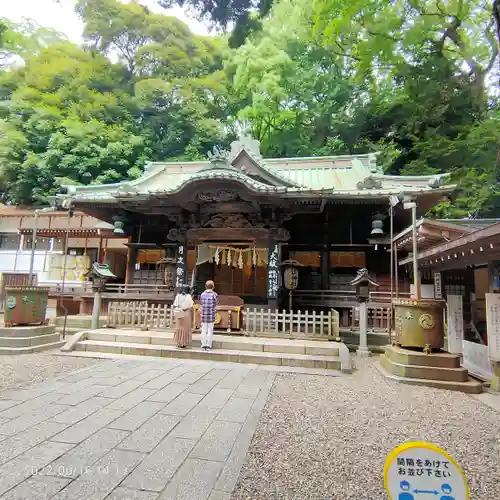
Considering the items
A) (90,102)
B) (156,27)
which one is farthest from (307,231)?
(156,27)

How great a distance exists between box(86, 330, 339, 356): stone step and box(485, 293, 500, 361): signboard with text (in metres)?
3.14

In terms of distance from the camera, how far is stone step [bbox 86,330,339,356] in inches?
314

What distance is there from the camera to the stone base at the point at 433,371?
610 centimetres

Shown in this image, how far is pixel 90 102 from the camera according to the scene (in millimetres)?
23969

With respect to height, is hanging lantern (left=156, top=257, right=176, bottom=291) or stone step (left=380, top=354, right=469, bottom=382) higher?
hanging lantern (left=156, top=257, right=176, bottom=291)

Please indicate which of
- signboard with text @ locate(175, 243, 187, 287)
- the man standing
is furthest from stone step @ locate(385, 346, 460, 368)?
signboard with text @ locate(175, 243, 187, 287)

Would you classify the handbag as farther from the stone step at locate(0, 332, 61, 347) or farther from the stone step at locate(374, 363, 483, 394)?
the stone step at locate(374, 363, 483, 394)

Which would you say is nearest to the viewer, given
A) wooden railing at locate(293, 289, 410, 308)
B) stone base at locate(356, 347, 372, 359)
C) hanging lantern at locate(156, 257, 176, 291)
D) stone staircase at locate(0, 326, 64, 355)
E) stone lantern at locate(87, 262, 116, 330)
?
stone staircase at locate(0, 326, 64, 355)

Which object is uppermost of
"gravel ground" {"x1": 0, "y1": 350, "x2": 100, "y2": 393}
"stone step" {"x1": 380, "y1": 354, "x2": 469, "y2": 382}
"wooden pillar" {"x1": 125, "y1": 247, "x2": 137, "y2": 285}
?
"wooden pillar" {"x1": 125, "y1": 247, "x2": 137, "y2": 285}

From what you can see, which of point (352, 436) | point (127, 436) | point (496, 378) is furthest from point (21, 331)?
point (496, 378)

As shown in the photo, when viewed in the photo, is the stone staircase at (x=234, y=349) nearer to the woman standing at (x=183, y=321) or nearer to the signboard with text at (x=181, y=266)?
the woman standing at (x=183, y=321)

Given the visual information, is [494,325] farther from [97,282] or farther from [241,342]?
[97,282]

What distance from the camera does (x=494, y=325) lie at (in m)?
6.38

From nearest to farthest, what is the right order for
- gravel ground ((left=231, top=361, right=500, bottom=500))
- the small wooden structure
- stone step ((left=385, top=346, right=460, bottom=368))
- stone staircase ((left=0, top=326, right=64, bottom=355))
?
gravel ground ((left=231, top=361, right=500, bottom=500)), stone step ((left=385, top=346, right=460, bottom=368)), stone staircase ((left=0, top=326, right=64, bottom=355)), the small wooden structure
